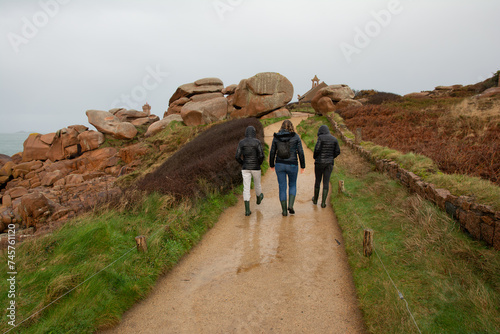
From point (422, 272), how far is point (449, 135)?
9.11m

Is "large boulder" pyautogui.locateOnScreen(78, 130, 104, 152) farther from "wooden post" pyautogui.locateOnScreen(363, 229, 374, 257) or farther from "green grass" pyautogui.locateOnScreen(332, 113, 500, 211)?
"wooden post" pyautogui.locateOnScreen(363, 229, 374, 257)

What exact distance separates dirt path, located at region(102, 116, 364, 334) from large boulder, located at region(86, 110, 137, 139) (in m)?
25.8

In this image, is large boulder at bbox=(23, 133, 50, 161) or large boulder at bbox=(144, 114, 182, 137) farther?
large boulder at bbox=(144, 114, 182, 137)

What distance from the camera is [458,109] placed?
1432 centimetres

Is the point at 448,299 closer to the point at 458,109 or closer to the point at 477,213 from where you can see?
the point at 477,213

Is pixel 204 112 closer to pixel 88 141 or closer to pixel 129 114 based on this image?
pixel 88 141

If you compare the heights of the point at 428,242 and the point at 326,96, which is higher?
the point at 326,96

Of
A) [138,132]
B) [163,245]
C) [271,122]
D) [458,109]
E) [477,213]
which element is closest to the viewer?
[477,213]

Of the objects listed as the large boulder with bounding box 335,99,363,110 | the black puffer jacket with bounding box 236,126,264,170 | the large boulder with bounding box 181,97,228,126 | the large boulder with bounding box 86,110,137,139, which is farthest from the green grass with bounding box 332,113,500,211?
the large boulder with bounding box 86,110,137,139

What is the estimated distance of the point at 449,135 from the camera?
10.6m

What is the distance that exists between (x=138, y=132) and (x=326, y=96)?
2054 centimetres

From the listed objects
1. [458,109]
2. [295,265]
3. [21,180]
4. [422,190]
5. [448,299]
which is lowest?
[21,180]

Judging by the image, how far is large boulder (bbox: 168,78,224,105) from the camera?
33.1 meters

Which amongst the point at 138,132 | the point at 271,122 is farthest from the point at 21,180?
the point at 271,122
